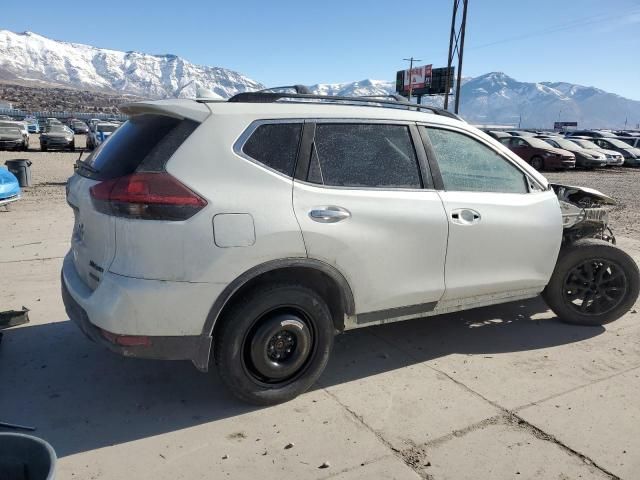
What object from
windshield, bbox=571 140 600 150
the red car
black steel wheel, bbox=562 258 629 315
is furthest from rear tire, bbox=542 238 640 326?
windshield, bbox=571 140 600 150

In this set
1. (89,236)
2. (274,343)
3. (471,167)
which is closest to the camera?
(89,236)

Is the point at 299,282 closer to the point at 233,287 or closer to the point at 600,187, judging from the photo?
the point at 233,287

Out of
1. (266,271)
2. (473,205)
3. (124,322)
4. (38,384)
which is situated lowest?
(38,384)

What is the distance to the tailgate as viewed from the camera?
2.86 metres

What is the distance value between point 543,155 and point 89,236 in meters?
22.8

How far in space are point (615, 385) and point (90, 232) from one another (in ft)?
11.4

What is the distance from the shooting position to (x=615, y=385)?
364cm

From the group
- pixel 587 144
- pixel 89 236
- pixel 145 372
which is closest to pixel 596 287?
pixel 145 372

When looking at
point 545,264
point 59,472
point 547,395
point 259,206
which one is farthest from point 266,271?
point 545,264

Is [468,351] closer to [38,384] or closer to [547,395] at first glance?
[547,395]

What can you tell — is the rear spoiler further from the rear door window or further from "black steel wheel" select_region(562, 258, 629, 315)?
"black steel wheel" select_region(562, 258, 629, 315)

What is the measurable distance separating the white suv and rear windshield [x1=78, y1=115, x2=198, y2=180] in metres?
0.01

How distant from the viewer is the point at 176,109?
3.06 metres

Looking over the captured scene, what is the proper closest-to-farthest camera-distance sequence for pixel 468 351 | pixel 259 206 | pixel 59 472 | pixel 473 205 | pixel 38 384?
pixel 59 472, pixel 259 206, pixel 38 384, pixel 473 205, pixel 468 351
